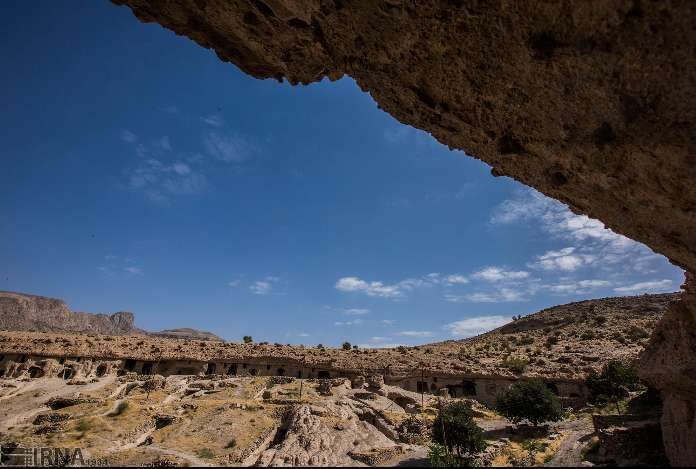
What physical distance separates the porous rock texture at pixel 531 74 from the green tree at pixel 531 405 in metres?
23.8

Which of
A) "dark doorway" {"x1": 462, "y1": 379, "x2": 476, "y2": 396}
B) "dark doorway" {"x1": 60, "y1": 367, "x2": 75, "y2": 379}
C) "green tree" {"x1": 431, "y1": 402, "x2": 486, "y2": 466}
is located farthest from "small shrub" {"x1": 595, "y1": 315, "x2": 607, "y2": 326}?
"dark doorway" {"x1": 60, "y1": 367, "x2": 75, "y2": 379}

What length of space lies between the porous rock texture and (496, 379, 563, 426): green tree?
23833 millimetres

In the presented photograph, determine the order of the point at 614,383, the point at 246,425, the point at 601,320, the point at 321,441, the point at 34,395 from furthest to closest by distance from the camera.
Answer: the point at 601,320 < the point at 34,395 < the point at 614,383 < the point at 246,425 < the point at 321,441

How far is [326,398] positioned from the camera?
33.3 metres

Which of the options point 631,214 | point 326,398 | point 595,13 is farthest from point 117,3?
point 326,398

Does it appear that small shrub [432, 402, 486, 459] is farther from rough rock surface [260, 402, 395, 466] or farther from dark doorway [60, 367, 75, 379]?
dark doorway [60, 367, 75, 379]

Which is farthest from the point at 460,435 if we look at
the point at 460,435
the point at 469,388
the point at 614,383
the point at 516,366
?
the point at 516,366

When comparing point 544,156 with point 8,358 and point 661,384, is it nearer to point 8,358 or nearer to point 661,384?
point 661,384

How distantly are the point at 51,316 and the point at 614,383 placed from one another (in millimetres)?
188724

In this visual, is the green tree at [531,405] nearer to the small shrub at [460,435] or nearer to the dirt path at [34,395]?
the small shrub at [460,435]

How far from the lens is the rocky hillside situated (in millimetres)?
135125

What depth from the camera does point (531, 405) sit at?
95.3 ft

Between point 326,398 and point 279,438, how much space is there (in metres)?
8.29

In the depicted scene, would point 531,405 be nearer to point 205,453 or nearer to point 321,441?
point 321,441
